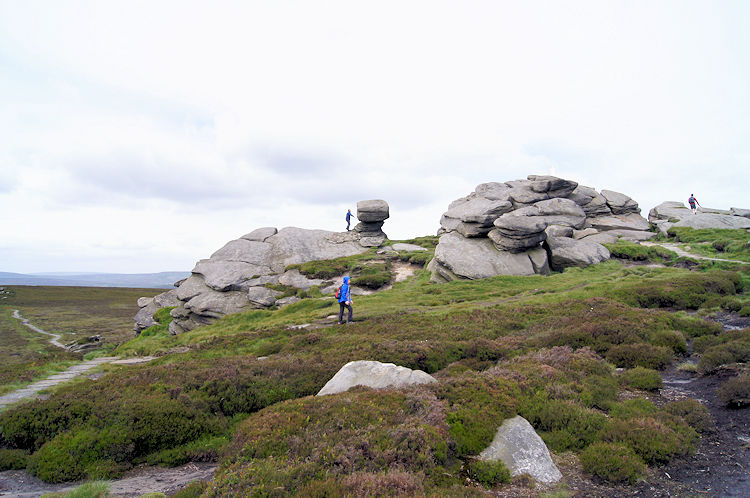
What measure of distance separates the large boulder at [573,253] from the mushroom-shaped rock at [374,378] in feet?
113

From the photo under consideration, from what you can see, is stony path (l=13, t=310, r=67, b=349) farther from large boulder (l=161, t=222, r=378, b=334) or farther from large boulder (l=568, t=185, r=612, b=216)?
large boulder (l=568, t=185, r=612, b=216)

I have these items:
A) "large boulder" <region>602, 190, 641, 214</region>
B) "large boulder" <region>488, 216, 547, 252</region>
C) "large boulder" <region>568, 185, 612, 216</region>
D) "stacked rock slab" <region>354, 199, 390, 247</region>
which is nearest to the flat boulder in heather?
"stacked rock slab" <region>354, 199, 390, 247</region>

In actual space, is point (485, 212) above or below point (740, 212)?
below

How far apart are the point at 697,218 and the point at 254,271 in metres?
64.5

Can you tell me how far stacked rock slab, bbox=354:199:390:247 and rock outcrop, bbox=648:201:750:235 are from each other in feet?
134

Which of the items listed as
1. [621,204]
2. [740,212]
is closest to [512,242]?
[621,204]

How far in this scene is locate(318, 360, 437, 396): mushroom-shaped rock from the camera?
1252 centimetres

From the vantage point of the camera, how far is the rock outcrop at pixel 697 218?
190 ft

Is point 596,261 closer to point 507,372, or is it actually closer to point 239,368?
point 507,372

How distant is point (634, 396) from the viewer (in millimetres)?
12531

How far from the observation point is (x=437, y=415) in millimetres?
9758

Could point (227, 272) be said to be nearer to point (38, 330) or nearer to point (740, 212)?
point (38, 330)

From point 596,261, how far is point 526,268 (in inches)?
327

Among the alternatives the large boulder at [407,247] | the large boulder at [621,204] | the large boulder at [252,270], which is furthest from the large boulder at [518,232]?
the large boulder at [621,204]
